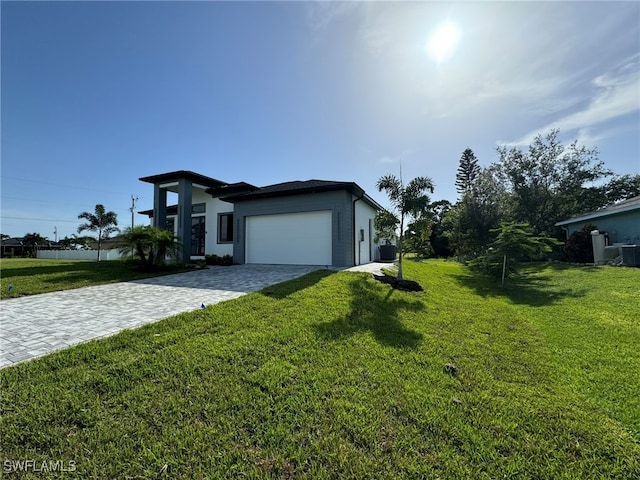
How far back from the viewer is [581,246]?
620 inches

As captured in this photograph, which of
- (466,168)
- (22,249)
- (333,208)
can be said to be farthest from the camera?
(466,168)

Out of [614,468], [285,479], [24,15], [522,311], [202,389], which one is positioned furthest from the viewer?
[24,15]

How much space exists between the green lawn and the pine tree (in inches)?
1617

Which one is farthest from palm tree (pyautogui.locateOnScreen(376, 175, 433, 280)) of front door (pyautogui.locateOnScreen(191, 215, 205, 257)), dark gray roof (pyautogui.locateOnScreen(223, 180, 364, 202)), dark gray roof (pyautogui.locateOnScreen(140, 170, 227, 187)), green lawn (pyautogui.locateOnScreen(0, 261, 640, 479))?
front door (pyautogui.locateOnScreen(191, 215, 205, 257))

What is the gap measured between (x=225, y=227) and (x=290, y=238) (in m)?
4.64

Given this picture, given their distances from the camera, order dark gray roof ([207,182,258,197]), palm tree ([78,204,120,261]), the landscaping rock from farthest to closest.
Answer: palm tree ([78,204,120,261]) < dark gray roof ([207,182,258,197]) < the landscaping rock

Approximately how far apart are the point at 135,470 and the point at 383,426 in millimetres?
1780

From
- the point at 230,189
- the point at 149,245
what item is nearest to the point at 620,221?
the point at 230,189

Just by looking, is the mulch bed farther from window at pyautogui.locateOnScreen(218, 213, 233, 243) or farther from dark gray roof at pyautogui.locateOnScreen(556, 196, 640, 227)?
dark gray roof at pyautogui.locateOnScreen(556, 196, 640, 227)

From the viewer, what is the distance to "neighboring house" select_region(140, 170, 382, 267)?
1145 centimetres

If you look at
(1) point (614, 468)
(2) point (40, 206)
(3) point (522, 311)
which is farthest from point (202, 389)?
(2) point (40, 206)

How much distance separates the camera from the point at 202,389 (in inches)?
101

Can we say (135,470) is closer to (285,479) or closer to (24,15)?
(285,479)

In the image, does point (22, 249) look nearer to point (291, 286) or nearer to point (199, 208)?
point (199, 208)
